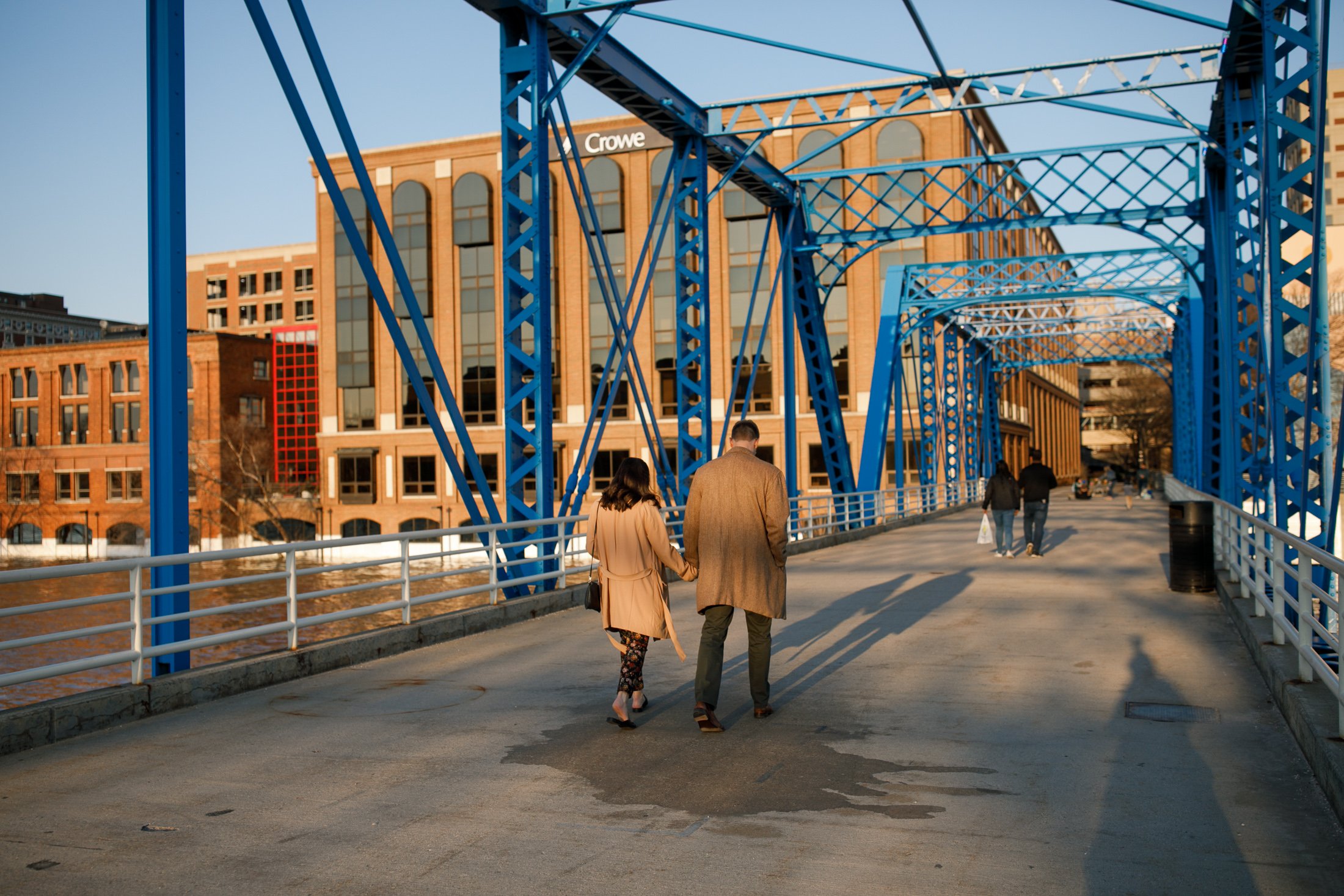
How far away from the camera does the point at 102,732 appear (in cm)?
776

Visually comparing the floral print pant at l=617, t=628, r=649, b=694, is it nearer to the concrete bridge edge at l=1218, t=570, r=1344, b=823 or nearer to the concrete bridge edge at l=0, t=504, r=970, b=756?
the concrete bridge edge at l=0, t=504, r=970, b=756

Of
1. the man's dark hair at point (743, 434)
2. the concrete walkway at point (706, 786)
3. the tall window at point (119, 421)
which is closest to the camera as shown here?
the concrete walkway at point (706, 786)

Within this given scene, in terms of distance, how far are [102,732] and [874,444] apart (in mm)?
29928

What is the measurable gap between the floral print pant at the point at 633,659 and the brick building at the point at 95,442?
64.4 m

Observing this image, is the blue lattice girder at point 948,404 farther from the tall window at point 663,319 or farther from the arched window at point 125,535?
the arched window at point 125,535

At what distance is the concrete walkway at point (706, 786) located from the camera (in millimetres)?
4910

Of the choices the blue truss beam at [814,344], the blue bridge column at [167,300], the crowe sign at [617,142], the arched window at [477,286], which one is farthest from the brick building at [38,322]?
the blue bridge column at [167,300]

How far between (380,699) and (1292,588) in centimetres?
1080

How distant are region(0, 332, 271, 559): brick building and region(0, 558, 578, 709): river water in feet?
8.65

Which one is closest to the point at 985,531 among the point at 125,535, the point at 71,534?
the point at 125,535

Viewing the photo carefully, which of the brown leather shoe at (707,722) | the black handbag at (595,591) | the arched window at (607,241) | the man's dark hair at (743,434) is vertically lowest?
the brown leather shoe at (707,722)

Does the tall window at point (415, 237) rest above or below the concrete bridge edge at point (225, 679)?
above

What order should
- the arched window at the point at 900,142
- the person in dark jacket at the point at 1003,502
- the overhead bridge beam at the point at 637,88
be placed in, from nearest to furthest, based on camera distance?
1. the overhead bridge beam at the point at 637,88
2. the person in dark jacket at the point at 1003,502
3. the arched window at the point at 900,142

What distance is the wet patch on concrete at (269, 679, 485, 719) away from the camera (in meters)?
8.35
